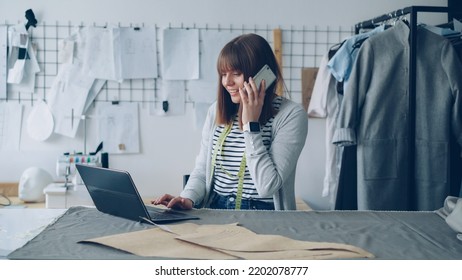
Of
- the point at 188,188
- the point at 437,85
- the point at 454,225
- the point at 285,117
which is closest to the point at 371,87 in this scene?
the point at 437,85

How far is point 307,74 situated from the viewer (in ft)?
8.70

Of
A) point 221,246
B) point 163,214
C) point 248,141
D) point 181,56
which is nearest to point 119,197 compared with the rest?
point 163,214

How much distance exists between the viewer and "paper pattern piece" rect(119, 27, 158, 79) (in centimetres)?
259

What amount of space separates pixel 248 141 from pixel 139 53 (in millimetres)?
1283

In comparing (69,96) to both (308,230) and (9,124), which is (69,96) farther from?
(308,230)

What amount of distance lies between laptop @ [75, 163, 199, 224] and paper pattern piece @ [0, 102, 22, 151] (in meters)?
1.50

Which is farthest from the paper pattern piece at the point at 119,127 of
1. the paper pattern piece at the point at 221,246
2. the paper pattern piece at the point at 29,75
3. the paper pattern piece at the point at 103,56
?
the paper pattern piece at the point at 221,246

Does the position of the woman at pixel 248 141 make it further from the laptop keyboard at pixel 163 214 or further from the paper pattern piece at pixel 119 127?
the paper pattern piece at pixel 119 127

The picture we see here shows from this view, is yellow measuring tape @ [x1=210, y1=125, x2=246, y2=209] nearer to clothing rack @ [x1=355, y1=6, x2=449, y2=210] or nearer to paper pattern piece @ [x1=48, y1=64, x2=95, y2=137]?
clothing rack @ [x1=355, y1=6, x2=449, y2=210]

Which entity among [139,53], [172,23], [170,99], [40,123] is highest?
[172,23]

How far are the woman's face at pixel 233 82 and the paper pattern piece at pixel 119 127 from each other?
44.0 inches

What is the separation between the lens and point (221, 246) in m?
0.94

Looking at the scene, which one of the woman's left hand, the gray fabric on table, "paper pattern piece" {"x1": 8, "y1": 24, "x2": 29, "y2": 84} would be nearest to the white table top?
the gray fabric on table
